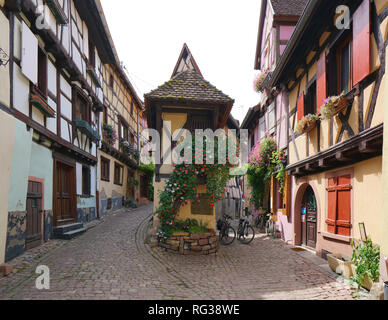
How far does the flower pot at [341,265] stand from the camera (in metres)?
4.60

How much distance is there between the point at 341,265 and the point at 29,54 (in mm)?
7891

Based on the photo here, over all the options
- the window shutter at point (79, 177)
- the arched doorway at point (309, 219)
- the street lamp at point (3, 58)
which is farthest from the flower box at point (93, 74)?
the arched doorway at point (309, 219)

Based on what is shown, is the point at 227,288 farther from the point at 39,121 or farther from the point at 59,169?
the point at 59,169

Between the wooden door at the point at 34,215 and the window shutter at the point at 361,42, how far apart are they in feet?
24.3

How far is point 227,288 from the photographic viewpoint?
4398 millimetres

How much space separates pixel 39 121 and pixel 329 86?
23.2 ft

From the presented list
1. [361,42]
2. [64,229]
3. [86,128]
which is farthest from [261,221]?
[361,42]

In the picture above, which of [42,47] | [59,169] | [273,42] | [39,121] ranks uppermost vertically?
[273,42]

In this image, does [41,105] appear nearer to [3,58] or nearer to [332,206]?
[3,58]

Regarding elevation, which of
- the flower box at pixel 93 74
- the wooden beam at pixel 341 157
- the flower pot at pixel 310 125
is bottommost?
the wooden beam at pixel 341 157

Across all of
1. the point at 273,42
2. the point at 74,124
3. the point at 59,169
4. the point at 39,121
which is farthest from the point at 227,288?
the point at 273,42

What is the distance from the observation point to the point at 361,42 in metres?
4.51

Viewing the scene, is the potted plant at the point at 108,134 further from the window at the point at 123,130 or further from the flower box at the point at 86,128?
the window at the point at 123,130
